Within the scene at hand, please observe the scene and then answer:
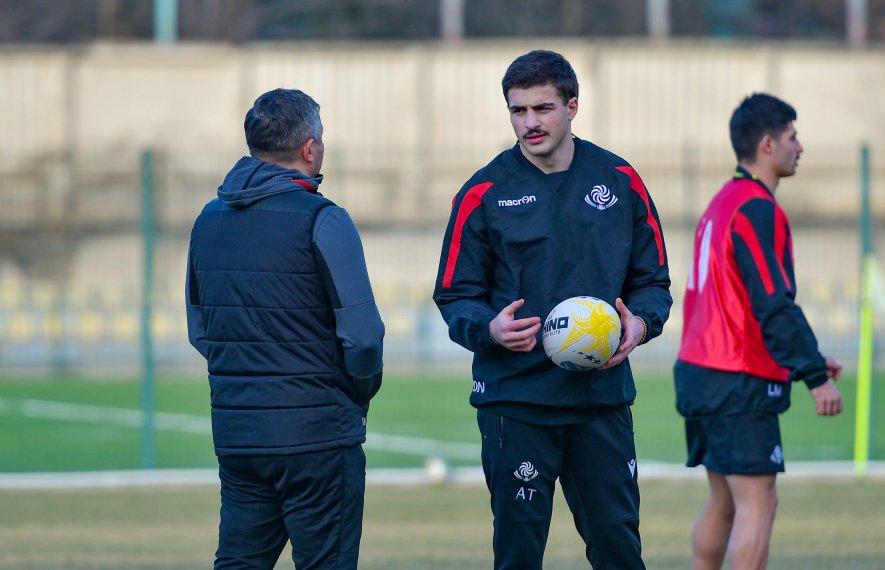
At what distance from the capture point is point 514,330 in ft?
16.1

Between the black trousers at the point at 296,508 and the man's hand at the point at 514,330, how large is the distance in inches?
24.8

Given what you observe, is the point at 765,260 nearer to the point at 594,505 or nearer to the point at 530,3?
the point at 594,505

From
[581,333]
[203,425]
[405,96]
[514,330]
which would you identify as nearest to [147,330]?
[203,425]

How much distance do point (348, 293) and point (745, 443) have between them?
1.99 m

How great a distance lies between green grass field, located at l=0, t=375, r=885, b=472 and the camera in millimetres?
13383

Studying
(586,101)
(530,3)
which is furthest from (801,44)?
(530,3)

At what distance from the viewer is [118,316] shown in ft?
70.5

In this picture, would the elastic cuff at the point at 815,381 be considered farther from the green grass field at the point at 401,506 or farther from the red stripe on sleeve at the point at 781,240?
the green grass field at the point at 401,506

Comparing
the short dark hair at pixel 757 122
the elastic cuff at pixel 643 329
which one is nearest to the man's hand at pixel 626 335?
the elastic cuff at pixel 643 329

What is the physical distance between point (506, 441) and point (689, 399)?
1.24 m

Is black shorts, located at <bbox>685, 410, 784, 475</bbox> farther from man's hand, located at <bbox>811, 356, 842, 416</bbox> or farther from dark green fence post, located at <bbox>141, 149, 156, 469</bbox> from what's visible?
dark green fence post, located at <bbox>141, 149, 156, 469</bbox>

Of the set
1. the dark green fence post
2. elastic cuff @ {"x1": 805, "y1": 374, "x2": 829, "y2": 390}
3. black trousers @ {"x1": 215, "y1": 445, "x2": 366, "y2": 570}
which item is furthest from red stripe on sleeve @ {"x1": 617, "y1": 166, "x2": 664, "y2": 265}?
the dark green fence post

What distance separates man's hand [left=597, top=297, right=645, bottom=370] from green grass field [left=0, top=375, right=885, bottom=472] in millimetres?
8077

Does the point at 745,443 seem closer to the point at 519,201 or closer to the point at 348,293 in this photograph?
the point at 519,201
